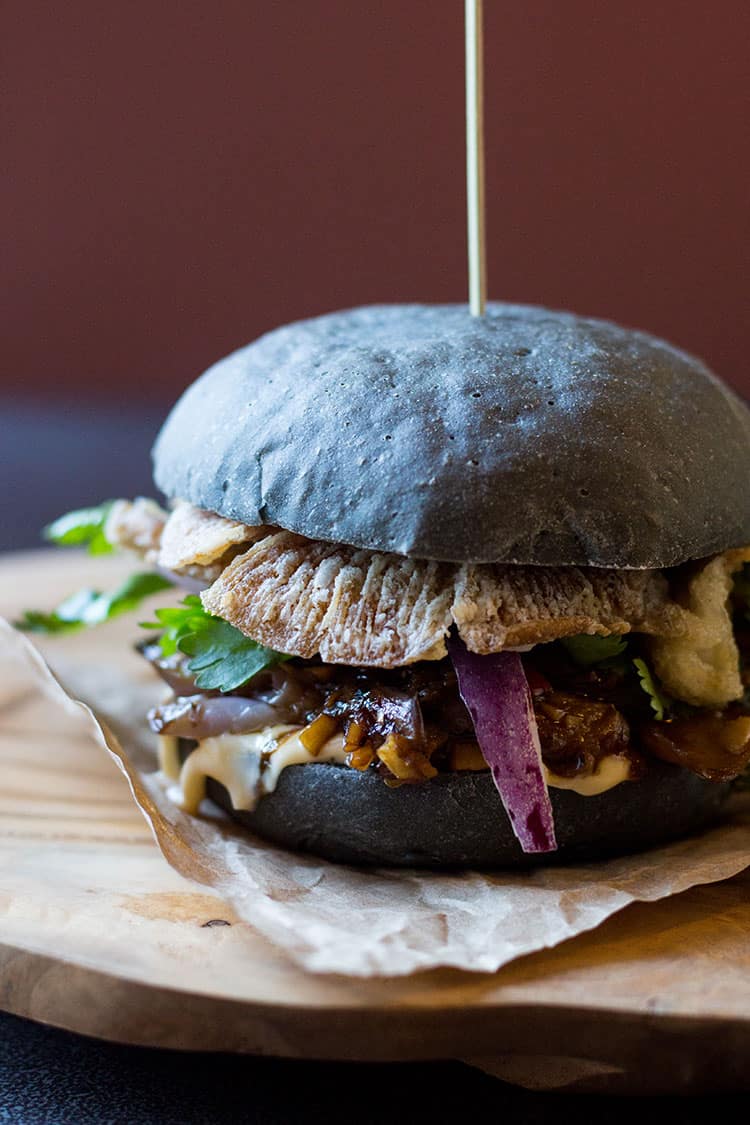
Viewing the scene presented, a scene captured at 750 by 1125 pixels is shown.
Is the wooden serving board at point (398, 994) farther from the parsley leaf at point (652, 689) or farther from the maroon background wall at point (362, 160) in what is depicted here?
the maroon background wall at point (362, 160)

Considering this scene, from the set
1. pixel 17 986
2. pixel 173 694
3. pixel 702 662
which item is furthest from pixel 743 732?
pixel 17 986

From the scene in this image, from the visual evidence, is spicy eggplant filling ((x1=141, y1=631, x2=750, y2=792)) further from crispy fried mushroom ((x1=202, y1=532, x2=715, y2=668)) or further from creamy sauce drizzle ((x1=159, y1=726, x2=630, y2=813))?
crispy fried mushroom ((x1=202, y1=532, x2=715, y2=668))

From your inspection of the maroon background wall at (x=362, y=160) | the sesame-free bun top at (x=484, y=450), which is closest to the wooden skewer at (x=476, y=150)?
the sesame-free bun top at (x=484, y=450)

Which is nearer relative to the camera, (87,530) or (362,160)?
(87,530)

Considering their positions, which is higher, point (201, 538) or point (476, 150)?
point (476, 150)

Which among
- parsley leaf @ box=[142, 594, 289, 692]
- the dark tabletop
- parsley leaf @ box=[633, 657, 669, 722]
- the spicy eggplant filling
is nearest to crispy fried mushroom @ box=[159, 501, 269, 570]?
parsley leaf @ box=[142, 594, 289, 692]

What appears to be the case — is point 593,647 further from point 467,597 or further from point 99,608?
point 99,608

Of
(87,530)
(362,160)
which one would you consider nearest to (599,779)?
(87,530)
